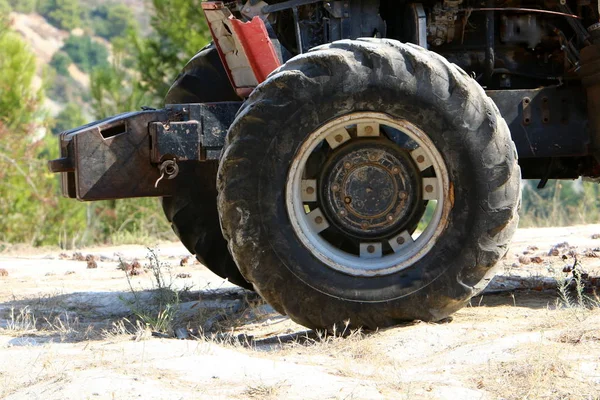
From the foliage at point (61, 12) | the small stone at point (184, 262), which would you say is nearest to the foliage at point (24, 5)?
the foliage at point (61, 12)

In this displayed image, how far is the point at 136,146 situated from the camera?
612cm

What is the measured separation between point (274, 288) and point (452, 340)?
1.00m

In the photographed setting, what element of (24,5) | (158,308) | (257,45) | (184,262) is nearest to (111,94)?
(184,262)

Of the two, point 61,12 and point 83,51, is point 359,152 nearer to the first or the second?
point 83,51

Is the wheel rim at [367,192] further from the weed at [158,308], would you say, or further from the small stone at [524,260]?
the small stone at [524,260]

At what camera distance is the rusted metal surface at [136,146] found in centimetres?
595

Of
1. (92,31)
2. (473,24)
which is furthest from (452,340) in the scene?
(92,31)

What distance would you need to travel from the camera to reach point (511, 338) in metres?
5.03

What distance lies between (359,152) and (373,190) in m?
0.24

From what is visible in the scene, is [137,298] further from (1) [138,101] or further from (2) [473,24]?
(1) [138,101]

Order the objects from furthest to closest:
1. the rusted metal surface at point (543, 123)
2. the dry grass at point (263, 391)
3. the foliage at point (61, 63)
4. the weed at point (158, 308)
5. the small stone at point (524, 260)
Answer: the foliage at point (61, 63) < the small stone at point (524, 260) < the rusted metal surface at point (543, 123) < the weed at point (158, 308) < the dry grass at point (263, 391)

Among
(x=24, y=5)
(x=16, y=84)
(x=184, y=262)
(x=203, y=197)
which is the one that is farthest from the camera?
(x=24, y=5)

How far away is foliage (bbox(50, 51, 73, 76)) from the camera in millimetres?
87000

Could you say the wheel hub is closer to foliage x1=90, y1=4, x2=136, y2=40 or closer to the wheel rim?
the wheel rim
